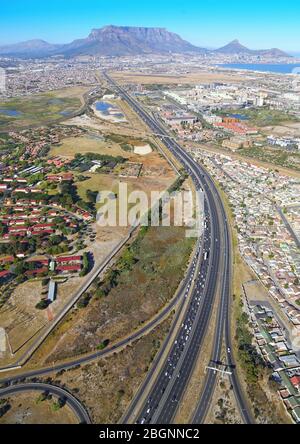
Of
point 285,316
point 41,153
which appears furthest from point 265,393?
point 41,153

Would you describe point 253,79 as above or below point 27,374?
above

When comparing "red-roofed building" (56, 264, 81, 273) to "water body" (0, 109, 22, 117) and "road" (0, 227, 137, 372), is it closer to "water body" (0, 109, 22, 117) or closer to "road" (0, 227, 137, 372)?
"road" (0, 227, 137, 372)

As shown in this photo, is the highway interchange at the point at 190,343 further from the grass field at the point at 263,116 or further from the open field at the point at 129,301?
the grass field at the point at 263,116

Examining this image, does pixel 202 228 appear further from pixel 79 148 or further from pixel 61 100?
pixel 61 100

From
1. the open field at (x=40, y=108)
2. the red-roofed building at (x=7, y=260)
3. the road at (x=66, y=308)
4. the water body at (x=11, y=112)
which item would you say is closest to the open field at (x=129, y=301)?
the road at (x=66, y=308)

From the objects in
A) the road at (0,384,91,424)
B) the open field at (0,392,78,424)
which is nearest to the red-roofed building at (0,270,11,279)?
the road at (0,384,91,424)
